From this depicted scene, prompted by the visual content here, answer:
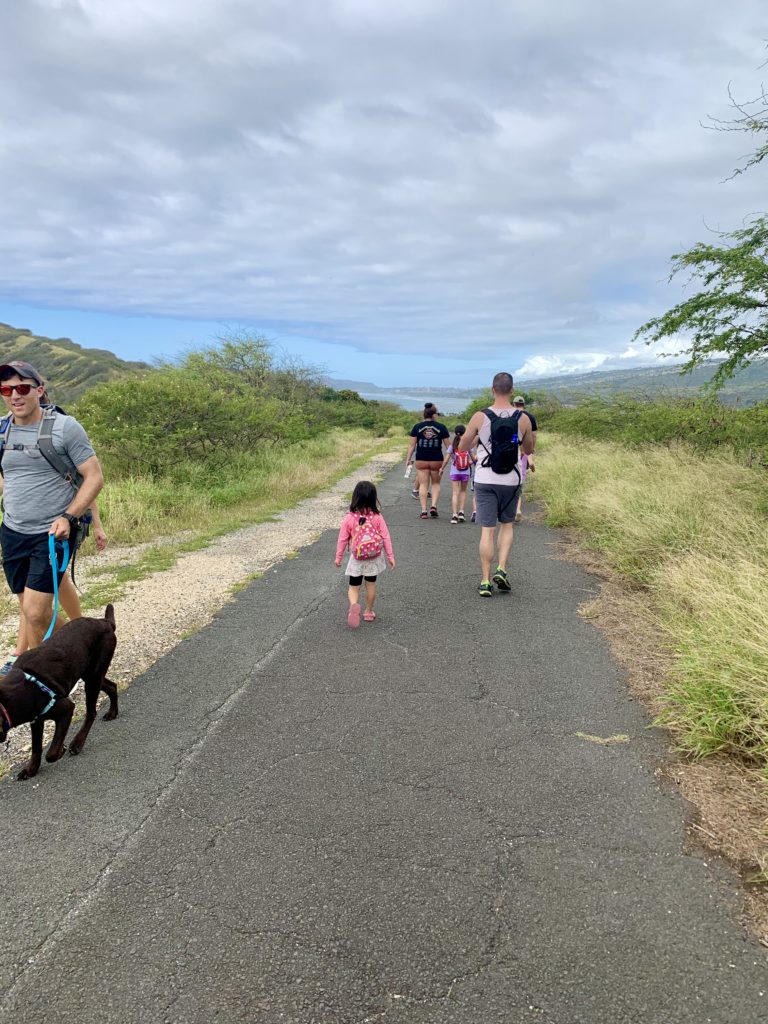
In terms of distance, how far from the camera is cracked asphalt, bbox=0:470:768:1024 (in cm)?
187

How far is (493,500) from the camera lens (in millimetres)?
6031

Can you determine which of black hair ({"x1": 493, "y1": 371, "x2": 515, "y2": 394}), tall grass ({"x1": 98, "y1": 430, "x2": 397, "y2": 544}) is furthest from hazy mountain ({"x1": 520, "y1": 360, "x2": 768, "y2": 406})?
tall grass ({"x1": 98, "y1": 430, "x2": 397, "y2": 544})

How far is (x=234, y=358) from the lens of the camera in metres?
26.9

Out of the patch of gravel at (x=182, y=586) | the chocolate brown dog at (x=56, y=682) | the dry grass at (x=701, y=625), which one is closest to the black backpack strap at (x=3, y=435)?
the chocolate brown dog at (x=56, y=682)

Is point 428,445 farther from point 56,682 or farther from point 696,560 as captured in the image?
point 56,682

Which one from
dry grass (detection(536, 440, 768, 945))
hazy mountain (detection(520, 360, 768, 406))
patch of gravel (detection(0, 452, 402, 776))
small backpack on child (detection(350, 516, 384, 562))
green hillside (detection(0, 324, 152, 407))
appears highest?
green hillside (detection(0, 324, 152, 407))

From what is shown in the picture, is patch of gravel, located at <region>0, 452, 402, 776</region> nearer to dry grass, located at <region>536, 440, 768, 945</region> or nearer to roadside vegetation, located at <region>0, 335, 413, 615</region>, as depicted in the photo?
roadside vegetation, located at <region>0, 335, 413, 615</region>

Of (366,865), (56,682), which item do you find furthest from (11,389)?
(366,865)

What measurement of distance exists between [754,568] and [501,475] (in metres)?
2.39

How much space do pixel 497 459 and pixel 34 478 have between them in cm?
406

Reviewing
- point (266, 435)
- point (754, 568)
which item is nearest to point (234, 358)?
point (266, 435)

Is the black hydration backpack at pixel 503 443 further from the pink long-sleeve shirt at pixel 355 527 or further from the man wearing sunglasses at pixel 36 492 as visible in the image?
the man wearing sunglasses at pixel 36 492

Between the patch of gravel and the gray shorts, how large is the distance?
2.86 meters

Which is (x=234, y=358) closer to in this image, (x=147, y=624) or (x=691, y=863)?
(x=147, y=624)
